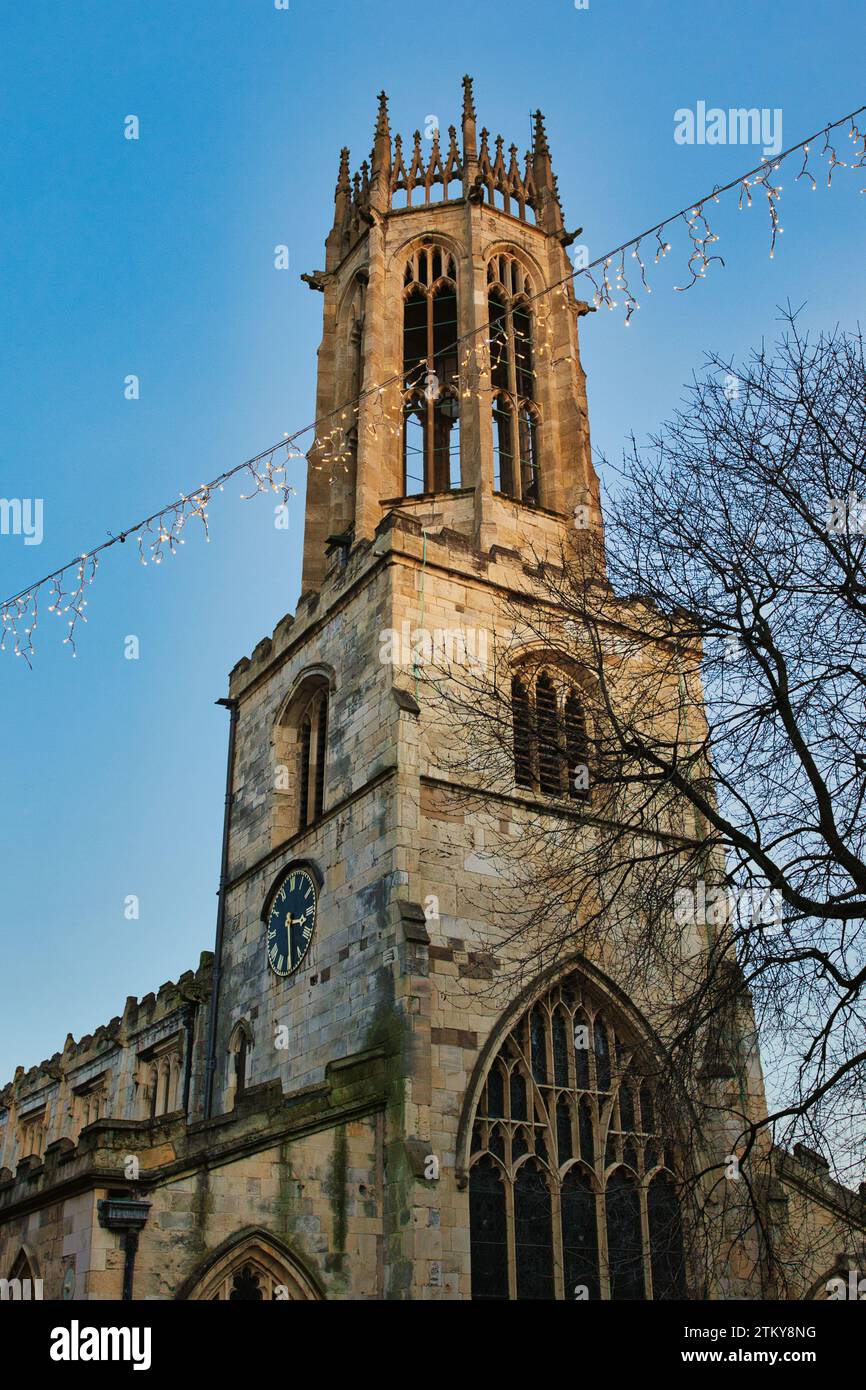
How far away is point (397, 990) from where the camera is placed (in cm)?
1557

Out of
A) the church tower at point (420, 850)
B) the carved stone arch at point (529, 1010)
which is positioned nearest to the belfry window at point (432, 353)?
the church tower at point (420, 850)

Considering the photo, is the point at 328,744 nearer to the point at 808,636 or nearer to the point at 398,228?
the point at 808,636

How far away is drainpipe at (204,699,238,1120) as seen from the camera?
20.0m

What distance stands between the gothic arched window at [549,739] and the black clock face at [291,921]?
3.47 metres

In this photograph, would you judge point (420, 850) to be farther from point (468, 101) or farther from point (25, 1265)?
point (468, 101)

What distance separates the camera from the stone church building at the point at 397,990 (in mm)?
13844

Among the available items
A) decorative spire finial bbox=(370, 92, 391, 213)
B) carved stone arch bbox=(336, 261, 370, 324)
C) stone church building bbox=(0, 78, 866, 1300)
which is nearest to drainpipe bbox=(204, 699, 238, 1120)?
stone church building bbox=(0, 78, 866, 1300)

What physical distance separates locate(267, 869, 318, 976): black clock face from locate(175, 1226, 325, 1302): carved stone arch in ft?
16.2

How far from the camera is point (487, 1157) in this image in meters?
15.6

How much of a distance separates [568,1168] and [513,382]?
47.0 feet

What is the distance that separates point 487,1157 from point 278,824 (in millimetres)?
6847

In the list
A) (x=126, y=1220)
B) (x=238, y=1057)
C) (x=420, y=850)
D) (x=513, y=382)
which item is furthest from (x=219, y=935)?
→ (x=513, y=382)

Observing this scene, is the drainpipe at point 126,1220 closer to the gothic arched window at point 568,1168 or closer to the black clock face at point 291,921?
the gothic arched window at point 568,1168

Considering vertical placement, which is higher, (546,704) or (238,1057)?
(546,704)
